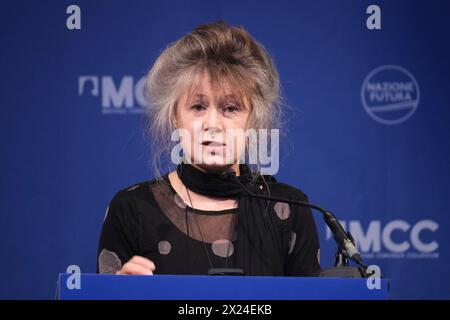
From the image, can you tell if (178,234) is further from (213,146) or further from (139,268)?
(139,268)

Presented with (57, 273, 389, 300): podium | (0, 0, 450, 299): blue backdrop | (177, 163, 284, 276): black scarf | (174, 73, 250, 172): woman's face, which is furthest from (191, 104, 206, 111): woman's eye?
(0, 0, 450, 299): blue backdrop

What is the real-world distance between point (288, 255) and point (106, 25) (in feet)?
3.81

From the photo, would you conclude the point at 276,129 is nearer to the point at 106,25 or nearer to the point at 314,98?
the point at 314,98

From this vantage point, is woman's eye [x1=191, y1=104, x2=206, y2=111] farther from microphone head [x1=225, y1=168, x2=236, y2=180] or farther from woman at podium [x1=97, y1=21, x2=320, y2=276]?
microphone head [x1=225, y1=168, x2=236, y2=180]

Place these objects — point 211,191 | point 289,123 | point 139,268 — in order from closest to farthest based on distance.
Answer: point 139,268 → point 211,191 → point 289,123

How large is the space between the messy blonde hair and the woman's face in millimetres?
19

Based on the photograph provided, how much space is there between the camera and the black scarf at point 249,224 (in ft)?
5.15

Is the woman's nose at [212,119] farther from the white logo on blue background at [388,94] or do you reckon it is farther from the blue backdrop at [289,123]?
the white logo on blue background at [388,94]

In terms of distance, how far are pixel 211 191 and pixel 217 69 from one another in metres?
0.26

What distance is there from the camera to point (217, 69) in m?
1.56

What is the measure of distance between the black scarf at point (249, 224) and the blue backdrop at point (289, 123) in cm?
Result: 79

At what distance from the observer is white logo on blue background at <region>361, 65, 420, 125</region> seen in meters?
2.51

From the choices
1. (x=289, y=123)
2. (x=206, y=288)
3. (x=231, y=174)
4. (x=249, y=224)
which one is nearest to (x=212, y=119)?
(x=231, y=174)

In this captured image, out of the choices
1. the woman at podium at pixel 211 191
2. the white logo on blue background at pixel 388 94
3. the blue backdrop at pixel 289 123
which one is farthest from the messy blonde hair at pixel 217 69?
the white logo on blue background at pixel 388 94
